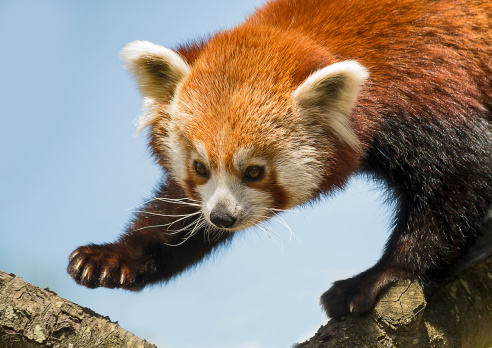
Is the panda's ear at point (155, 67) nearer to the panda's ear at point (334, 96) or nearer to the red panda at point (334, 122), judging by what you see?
the red panda at point (334, 122)

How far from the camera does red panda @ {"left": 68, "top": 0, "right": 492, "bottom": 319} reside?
361 centimetres

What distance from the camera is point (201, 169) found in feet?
12.1

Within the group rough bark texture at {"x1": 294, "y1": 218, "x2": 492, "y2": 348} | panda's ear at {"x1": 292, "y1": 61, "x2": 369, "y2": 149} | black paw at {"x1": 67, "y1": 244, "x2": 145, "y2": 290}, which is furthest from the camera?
black paw at {"x1": 67, "y1": 244, "x2": 145, "y2": 290}

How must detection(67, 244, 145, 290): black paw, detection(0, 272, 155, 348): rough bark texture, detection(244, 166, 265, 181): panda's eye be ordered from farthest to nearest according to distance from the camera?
detection(67, 244, 145, 290): black paw, detection(244, 166, 265, 181): panda's eye, detection(0, 272, 155, 348): rough bark texture

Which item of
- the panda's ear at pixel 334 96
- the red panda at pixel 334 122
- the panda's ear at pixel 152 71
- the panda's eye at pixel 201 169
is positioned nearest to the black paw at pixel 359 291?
the red panda at pixel 334 122

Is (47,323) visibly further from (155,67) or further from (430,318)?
(430,318)

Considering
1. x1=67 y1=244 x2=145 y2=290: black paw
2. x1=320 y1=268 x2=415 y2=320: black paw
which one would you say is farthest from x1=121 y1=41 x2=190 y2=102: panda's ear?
x1=320 y1=268 x2=415 y2=320: black paw

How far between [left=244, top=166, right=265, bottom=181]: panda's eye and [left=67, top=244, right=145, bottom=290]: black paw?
1.23 m

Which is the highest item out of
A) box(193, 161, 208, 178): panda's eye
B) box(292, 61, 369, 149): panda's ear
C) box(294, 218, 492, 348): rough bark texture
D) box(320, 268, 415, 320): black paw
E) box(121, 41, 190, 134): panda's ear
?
box(121, 41, 190, 134): panda's ear

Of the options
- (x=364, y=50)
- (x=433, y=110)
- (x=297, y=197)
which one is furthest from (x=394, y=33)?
(x=297, y=197)

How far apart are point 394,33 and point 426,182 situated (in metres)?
1.12

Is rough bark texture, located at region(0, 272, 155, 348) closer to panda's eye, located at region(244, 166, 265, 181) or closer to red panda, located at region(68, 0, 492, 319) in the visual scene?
red panda, located at region(68, 0, 492, 319)

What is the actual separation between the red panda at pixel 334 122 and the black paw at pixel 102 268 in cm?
1

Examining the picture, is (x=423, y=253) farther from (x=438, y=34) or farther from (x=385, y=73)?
(x=438, y=34)
